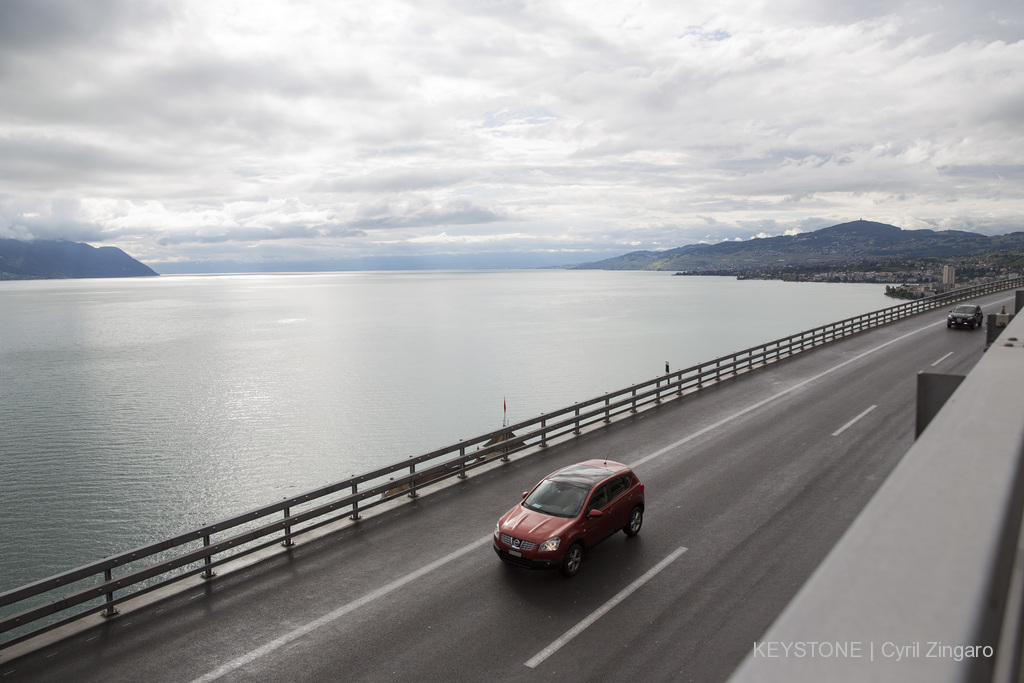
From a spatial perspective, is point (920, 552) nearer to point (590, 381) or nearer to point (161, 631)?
point (161, 631)

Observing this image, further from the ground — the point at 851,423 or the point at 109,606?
the point at 851,423

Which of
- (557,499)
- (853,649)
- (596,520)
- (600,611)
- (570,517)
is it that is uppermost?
(853,649)

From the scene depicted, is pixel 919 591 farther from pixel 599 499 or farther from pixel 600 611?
pixel 599 499

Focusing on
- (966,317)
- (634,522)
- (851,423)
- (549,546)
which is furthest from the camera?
(966,317)

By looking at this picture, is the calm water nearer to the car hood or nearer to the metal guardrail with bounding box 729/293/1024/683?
the car hood

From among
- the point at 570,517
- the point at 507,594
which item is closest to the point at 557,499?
the point at 570,517

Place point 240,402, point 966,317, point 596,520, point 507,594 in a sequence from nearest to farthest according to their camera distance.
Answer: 1. point 507,594
2. point 596,520
3. point 966,317
4. point 240,402

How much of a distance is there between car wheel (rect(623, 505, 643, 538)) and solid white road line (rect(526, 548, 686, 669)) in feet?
3.43

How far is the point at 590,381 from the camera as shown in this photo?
52625mm

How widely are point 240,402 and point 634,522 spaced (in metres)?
40.9

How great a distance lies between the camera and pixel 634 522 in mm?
12891

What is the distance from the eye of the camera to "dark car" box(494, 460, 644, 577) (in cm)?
1110

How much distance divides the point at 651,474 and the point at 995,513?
14984mm

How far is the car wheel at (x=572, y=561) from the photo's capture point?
11172mm
